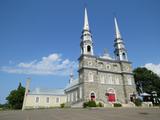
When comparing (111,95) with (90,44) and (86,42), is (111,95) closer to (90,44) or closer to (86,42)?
(90,44)

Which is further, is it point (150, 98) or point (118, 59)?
point (150, 98)

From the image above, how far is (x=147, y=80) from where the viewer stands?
49.6 metres

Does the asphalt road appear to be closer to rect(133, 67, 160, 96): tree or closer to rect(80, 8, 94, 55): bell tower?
rect(80, 8, 94, 55): bell tower

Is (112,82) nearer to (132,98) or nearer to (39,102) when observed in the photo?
(132,98)

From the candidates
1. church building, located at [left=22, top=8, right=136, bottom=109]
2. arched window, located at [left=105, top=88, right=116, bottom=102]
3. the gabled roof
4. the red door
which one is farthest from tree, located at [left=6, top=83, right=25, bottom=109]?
the red door

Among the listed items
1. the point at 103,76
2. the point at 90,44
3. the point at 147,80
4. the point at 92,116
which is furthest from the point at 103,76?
the point at 92,116

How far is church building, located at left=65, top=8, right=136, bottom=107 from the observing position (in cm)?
3597

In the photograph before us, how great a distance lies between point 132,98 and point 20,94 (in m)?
37.7

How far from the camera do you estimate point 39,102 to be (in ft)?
161

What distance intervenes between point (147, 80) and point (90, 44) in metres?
24.9

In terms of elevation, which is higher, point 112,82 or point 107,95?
point 112,82

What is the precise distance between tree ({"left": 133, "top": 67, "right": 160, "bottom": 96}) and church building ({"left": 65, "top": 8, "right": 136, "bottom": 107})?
33.0ft

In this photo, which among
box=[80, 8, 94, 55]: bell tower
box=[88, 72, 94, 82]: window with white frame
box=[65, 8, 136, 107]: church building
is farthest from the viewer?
→ box=[80, 8, 94, 55]: bell tower

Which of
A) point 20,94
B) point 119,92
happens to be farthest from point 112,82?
point 20,94
